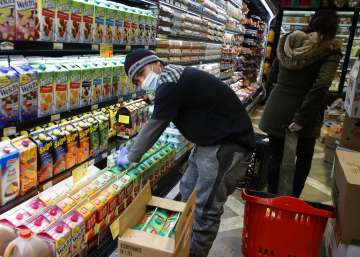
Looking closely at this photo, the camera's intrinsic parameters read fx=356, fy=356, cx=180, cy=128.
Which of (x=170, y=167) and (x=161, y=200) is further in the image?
(x=170, y=167)

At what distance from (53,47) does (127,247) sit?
1.17 m

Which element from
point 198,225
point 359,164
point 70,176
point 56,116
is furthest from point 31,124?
point 359,164

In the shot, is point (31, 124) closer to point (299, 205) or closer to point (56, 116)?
point (56, 116)

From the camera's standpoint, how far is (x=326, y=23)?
2.94 metres

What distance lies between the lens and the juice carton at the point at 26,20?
1727mm

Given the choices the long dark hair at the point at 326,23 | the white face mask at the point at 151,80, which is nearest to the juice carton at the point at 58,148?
the white face mask at the point at 151,80

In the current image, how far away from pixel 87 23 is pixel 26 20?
A: 606 millimetres

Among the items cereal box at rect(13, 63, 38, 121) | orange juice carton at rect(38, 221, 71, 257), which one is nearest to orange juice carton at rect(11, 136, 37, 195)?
cereal box at rect(13, 63, 38, 121)

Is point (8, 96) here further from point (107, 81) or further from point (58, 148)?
point (107, 81)

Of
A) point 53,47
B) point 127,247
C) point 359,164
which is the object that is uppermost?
point 53,47

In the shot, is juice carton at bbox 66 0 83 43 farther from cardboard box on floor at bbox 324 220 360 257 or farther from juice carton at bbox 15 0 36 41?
cardboard box on floor at bbox 324 220 360 257

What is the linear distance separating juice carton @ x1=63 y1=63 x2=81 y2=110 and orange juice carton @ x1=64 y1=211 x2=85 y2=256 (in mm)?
677

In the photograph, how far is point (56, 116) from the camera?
2123mm

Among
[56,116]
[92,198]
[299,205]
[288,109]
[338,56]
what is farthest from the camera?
[288,109]
